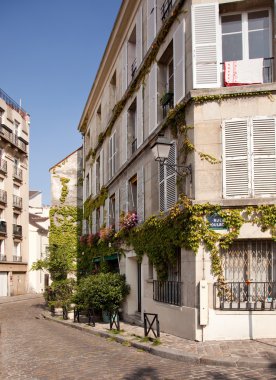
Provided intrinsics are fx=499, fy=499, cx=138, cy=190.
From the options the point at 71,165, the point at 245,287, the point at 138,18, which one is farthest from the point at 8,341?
the point at 71,165

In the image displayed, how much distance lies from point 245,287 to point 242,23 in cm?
589

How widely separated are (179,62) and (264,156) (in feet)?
10.6

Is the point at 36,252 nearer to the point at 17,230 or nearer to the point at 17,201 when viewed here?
the point at 17,230

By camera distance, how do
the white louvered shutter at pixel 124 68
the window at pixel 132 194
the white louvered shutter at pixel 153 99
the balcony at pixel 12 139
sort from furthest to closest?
the balcony at pixel 12 139 → the white louvered shutter at pixel 124 68 → the window at pixel 132 194 → the white louvered shutter at pixel 153 99

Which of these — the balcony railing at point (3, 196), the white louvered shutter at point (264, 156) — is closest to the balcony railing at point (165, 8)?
the white louvered shutter at point (264, 156)

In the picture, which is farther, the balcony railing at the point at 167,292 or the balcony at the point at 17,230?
the balcony at the point at 17,230

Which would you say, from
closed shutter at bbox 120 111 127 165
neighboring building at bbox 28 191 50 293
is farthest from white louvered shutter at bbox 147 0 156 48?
neighboring building at bbox 28 191 50 293

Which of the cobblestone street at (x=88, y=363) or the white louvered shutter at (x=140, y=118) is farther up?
the white louvered shutter at (x=140, y=118)

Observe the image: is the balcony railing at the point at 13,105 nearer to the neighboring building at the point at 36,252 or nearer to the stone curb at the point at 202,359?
the neighboring building at the point at 36,252

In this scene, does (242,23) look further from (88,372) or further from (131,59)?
(88,372)

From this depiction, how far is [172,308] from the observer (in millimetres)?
11609

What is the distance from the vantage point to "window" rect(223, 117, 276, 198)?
34.4 feet

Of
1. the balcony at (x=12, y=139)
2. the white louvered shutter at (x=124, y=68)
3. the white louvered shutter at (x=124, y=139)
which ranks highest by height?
the balcony at (x=12, y=139)

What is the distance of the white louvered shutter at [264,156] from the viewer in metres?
10.4
